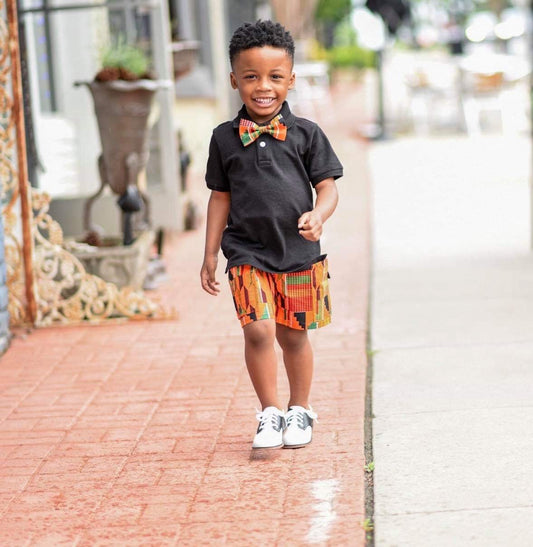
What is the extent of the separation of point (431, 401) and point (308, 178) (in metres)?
1.18

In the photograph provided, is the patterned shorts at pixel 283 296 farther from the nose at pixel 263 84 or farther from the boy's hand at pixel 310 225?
the nose at pixel 263 84

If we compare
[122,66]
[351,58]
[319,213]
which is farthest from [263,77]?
[351,58]

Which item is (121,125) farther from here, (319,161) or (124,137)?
(319,161)

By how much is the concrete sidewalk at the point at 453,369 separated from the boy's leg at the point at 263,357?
1.41ft

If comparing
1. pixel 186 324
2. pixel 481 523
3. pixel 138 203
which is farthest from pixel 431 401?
pixel 138 203

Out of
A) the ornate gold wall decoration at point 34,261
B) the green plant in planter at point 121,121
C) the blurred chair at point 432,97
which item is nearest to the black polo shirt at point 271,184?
the ornate gold wall decoration at point 34,261

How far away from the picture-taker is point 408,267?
7703 mm

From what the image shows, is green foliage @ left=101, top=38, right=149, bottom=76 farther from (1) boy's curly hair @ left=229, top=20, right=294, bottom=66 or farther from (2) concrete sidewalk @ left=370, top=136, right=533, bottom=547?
(1) boy's curly hair @ left=229, top=20, right=294, bottom=66

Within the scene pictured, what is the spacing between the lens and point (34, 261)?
6.16 metres

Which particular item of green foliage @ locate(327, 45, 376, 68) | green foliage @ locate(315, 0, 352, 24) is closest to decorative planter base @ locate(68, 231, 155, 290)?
green foliage @ locate(315, 0, 352, 24)

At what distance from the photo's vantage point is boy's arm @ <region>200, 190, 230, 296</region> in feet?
13.3

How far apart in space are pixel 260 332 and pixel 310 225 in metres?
0.43

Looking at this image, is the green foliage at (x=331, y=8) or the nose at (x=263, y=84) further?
the green foliage at (x=331, y=8)

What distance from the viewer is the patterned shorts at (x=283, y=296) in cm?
394
